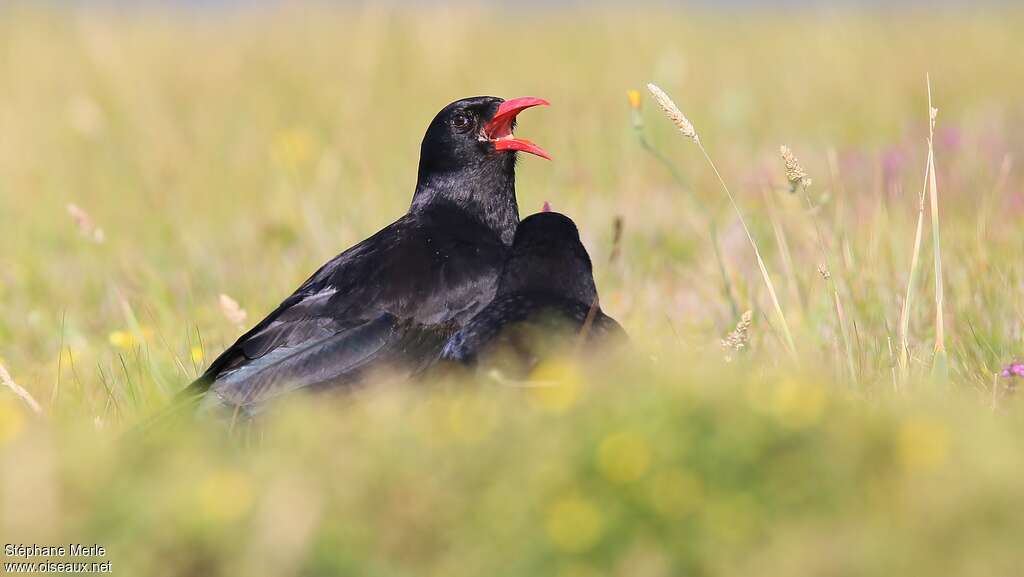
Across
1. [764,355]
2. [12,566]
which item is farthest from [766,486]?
[764,355]

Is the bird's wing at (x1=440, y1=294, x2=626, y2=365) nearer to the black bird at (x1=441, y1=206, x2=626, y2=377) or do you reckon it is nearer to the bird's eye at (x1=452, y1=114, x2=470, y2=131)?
the black bird at (x1=441, y1=206, x2=626, y2=377)

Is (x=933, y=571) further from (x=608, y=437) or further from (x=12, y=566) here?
(x=12, y=566)

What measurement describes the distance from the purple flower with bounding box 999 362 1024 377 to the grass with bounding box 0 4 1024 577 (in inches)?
4.6

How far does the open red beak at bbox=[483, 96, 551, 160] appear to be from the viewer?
4.40m

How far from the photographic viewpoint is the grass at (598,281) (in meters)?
2.22

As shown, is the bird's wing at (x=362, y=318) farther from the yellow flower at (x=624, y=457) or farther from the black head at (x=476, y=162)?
the yellow flower at (x=624, y=457)

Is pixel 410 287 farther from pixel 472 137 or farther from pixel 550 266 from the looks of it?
pixel 472 137

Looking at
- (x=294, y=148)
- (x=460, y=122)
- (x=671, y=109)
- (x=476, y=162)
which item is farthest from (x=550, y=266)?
(x=294, y=148)

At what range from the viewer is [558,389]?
8.11 ft

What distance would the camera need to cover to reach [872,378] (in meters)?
3.42

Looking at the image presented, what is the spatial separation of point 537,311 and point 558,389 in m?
0.90

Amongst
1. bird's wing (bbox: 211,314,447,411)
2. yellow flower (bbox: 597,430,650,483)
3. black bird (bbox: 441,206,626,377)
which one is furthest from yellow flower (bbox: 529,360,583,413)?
bird's wing (bbox: 211,314,447,411)

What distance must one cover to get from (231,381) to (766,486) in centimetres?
185

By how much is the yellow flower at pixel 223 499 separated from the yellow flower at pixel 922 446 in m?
1.11
